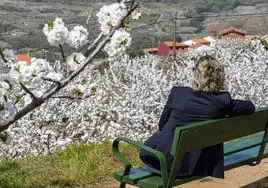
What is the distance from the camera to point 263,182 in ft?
17.2

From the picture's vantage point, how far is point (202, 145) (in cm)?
408

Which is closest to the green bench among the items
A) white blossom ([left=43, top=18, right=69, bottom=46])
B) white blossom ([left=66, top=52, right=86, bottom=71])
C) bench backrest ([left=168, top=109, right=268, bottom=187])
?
bench backrest ([left=168, top=109, right=268, bottom=187])

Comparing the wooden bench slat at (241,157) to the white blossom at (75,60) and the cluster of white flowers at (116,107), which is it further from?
the cluster of white flowers at (116,107)

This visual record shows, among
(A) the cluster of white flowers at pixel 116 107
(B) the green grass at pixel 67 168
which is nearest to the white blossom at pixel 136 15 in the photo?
(B) the green grass at pixel 67 168

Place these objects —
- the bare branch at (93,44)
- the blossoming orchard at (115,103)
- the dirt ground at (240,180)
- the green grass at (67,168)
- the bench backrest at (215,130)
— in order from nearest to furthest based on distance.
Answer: the bare branch at (93,44)
the bench backrest at (215,130)
the dirt ground at (240,180)
the green grass at (67,168)
the blossoming orchard at (115,103)

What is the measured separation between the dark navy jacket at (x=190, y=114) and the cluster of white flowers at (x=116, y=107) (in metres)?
3.74

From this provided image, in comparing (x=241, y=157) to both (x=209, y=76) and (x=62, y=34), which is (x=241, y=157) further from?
(x=62, y=34)

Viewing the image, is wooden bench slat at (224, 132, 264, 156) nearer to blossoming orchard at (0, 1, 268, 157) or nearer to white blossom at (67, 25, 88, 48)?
blossoming orchard at (0, 1, 268, 157)

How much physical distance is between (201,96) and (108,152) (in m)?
2.19

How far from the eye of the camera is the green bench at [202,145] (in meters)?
3.91

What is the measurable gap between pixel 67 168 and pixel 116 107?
3552 mm

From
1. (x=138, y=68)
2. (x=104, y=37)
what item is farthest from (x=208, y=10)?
(x=104, y=37)

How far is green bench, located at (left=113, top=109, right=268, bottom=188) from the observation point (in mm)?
3914

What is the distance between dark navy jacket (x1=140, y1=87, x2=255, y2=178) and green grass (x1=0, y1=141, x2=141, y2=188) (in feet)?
4.16
